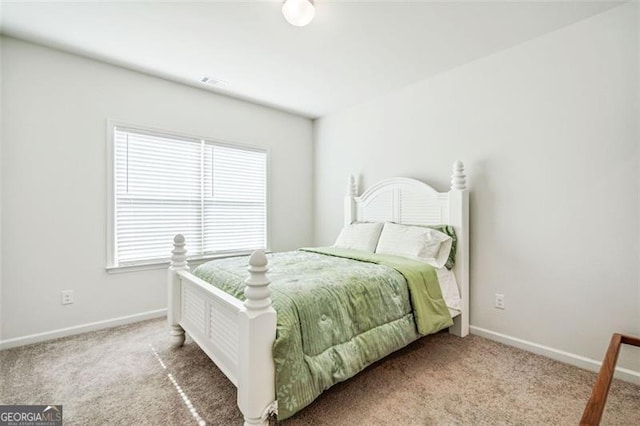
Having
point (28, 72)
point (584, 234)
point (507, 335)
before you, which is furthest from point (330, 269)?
point (28, 72)

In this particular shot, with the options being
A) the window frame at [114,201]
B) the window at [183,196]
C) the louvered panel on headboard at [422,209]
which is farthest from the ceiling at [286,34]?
the louvered panel on headboard at [422,209]

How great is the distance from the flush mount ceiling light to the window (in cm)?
196

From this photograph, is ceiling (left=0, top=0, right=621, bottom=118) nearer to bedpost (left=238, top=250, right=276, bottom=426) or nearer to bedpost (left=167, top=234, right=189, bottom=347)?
bedpost (left=167, top=234, right=189, bottom=347)

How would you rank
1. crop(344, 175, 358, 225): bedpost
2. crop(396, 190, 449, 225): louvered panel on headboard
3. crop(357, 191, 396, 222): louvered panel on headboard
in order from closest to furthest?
crop(396, 190, 449, 225): louvered panel on headboard
crop(357, 191, 396, 222): louvered panel on headboard
crop(344, 175, 358, 225): bedpost

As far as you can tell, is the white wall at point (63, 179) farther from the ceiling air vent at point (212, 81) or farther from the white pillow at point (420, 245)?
the white pillow at point (420, 245)

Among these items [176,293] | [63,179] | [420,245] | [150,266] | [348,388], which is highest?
[63,179]

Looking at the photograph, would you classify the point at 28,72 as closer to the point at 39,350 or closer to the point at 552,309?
the point at 39,350

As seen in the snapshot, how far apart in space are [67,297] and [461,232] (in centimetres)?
357

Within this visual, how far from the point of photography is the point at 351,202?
12.5 ft

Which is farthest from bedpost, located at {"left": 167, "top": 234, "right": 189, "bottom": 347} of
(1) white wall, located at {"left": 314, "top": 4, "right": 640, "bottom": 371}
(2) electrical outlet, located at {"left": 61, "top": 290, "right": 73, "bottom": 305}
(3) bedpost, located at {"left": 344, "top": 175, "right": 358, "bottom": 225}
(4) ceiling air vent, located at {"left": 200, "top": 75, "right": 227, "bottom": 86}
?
(1) white wall, located at {"left": 314, "top": 4, "right": 640, "bottom": 371}

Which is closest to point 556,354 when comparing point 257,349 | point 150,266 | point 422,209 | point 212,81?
point 422,209

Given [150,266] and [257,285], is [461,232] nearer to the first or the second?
[257,285]

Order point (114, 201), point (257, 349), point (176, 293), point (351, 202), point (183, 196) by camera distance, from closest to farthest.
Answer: point (257, 349) < point (176, 293) < point (114, 201) < point (183, 196) < point (351, 202)

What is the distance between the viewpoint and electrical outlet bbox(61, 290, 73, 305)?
2.69 m
